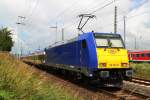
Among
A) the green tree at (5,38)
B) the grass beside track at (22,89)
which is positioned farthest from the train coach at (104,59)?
the green tree at (5,38)

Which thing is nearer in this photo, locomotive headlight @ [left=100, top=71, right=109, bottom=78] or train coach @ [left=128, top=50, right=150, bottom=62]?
locomotive headlight @ [left=100, top=71, right=109, bottom=78]

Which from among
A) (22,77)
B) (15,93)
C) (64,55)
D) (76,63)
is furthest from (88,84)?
(15,93)

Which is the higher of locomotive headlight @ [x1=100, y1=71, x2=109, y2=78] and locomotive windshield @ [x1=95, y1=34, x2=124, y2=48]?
locomotive windshield @ [x1=95, y1=34, x2=124, y2=48]

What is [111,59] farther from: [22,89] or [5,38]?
[5,38]

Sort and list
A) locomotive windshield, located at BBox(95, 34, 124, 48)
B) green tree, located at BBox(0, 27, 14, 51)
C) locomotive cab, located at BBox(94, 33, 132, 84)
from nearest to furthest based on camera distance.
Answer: locomotive cab, located at BBox(94, 33, 132, 84)
locomotive windshield, located at BBox(95, 34, 124, 48)
green tree, located at BBox(0, 27, 14, 51)

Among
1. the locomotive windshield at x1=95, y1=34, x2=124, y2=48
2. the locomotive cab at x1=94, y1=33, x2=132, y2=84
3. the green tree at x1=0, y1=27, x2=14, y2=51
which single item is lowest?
the locomotive cab at x1=94, y1=33, x2=132, y2=84

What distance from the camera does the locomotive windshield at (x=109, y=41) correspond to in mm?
16594

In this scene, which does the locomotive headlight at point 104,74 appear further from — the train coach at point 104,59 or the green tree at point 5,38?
the green tree at point 5,38

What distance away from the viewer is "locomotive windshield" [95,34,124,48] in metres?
16.6

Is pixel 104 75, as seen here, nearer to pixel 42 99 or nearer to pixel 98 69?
pixel 98 69

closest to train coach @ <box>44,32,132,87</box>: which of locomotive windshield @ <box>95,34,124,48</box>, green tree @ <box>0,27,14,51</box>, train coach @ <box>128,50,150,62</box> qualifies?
locomotive windshield @ <box>95,34,124,48</box>

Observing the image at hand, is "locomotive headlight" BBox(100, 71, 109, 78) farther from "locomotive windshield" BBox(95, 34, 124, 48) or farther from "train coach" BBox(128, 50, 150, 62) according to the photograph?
"train coach" BBox(128, 50, 150, 62)

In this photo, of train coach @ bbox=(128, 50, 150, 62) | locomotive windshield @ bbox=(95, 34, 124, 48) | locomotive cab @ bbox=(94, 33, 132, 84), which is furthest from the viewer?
train coach @ bbox=(128, 50, 150, 62)

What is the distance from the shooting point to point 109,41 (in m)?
16.8
